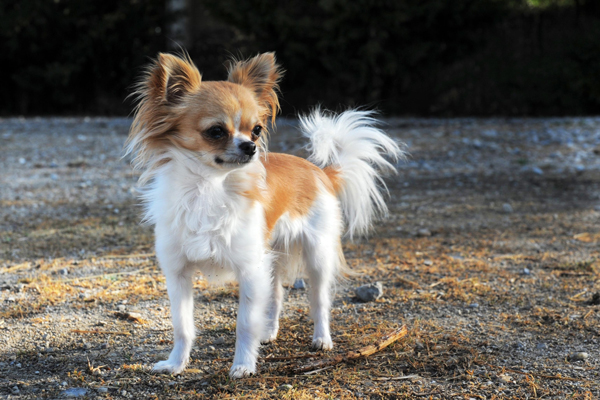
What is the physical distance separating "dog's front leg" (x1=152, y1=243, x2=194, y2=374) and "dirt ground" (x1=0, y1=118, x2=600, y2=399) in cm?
10

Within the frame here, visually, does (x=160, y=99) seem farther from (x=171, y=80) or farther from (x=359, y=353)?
(x=359, y=353)

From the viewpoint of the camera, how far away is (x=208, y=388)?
3.11m

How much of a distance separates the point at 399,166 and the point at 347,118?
185 inches

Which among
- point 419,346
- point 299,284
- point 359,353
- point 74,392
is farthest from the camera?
point 299,284

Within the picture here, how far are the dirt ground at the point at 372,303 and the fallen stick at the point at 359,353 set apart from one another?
31 mm

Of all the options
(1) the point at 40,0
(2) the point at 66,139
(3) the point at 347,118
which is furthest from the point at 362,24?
(3) the point at 347,118

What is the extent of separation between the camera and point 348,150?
430 centimetres

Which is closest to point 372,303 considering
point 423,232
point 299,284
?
point 299,284

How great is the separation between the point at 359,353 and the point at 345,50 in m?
11.7

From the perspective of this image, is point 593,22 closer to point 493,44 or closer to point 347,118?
point 493,44

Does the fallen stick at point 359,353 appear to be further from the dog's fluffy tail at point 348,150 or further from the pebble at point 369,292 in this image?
the dog's fluffy tail at point 348,150

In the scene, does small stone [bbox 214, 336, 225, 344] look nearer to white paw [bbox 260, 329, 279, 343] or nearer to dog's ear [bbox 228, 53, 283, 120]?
white paw [bbox 260, 329, 279, 343]

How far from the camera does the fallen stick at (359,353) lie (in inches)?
130

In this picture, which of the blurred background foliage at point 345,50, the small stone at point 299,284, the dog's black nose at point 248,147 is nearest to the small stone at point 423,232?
the small stone at point 299,284
